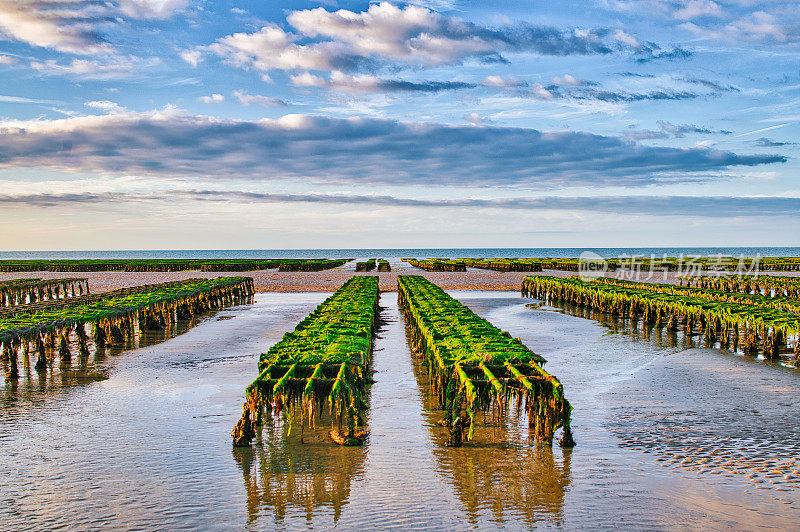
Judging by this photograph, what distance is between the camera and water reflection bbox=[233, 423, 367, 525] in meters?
7.76

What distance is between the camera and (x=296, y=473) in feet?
29.0

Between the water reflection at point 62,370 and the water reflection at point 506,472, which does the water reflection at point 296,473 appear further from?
the water reflection at point 62,370

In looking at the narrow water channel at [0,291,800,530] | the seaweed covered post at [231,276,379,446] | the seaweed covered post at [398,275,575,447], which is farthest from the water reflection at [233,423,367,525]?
the seaweed covered post at [398,275,575,447]

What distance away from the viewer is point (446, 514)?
24.8 feet

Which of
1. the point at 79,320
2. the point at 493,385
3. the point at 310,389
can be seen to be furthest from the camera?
the point at 79,320

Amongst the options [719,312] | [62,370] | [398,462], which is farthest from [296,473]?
[719,312]

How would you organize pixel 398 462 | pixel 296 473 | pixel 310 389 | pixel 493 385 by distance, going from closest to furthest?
pixel 296 473 < pixel 398 462 < pixel 310 389 < pixel 493 385

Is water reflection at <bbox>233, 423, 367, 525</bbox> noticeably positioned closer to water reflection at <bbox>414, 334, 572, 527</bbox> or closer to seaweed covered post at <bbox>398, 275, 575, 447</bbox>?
water reflection at <bbox>414, 334, 572, 527</bbox>

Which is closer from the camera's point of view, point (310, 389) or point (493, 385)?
point (310, 389)

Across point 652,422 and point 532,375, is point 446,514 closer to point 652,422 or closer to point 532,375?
point 532,375


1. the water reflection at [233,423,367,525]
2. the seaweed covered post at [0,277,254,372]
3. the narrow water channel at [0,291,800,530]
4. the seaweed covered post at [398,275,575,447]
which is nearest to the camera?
the narrow water channel at [0,291,800,530]

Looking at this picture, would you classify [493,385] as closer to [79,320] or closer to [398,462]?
[398,462]

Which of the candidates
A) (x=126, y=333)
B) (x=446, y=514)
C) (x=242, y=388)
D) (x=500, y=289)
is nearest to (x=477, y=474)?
(x=446, y=514)

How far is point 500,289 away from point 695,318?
2904cm
